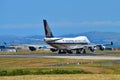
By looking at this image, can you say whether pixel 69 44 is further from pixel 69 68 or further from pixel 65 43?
pixel 69 68

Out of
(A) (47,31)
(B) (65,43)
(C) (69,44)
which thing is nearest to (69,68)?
(B) (65,43)

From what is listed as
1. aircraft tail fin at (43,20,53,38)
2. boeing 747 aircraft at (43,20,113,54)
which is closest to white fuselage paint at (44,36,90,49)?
boeing 747 aircraft at (43,20,113,54)

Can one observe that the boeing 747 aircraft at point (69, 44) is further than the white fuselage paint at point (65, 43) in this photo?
No

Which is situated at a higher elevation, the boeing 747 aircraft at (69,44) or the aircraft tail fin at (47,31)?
the aircraft tail fin at (47,31)

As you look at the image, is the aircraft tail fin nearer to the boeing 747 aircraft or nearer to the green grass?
the boeing 747 aircraft

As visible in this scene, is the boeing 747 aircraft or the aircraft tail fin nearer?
the boeing 747 aircraft

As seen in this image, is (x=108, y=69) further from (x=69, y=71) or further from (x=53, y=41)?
(x=53, y=41)

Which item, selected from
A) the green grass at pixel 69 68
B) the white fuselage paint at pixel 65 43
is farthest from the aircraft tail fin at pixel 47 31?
the green grass at pixel 69 68

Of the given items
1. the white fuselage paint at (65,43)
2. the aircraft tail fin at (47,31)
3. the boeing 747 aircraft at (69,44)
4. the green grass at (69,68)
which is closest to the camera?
the green grass at (69,68)

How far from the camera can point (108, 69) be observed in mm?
68000

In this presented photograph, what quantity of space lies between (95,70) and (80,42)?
298 ft

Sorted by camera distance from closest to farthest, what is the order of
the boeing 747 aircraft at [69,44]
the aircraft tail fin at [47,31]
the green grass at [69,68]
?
the green grass at [69,68], the boeing 747 aircraft at [69,44], the aircraft tail fin at [47,31]

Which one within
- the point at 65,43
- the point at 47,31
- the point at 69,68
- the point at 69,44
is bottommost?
the point at 69,68

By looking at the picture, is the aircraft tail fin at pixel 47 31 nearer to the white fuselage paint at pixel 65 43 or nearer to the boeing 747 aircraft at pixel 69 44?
the boeing 747 aircraft at pixel 69 44
